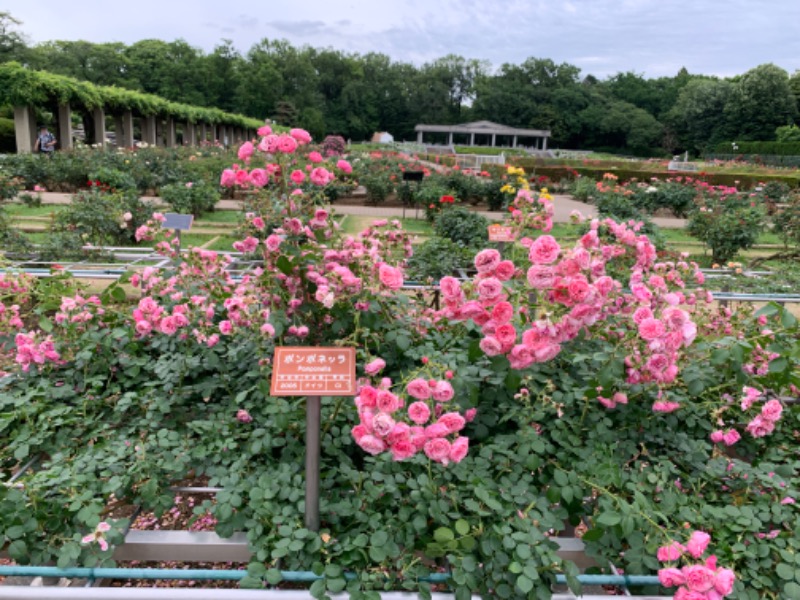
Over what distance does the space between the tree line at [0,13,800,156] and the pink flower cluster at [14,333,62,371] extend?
41.3m

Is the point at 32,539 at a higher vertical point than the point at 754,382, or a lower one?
lower

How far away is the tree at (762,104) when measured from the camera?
160ft

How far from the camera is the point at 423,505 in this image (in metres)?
1.52

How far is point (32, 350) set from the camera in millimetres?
2105

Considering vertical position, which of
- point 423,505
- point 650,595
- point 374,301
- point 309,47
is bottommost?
point 650,595

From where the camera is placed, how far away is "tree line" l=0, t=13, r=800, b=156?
1891 inches

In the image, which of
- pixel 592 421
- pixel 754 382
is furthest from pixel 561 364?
pixel 754 382

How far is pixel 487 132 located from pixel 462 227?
59483mm

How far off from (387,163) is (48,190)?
7.85 m

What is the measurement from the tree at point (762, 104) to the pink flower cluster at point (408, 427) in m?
59.0

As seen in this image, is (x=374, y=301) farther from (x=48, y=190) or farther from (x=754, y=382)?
(x=48, y=190)

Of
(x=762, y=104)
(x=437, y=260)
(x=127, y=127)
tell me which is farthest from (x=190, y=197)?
(x=762, y=104)

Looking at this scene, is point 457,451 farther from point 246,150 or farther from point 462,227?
point 462,227

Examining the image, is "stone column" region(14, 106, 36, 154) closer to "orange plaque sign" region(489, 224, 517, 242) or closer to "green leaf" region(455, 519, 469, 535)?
"orange plaque sign" region(489, 224, 517, 242)
